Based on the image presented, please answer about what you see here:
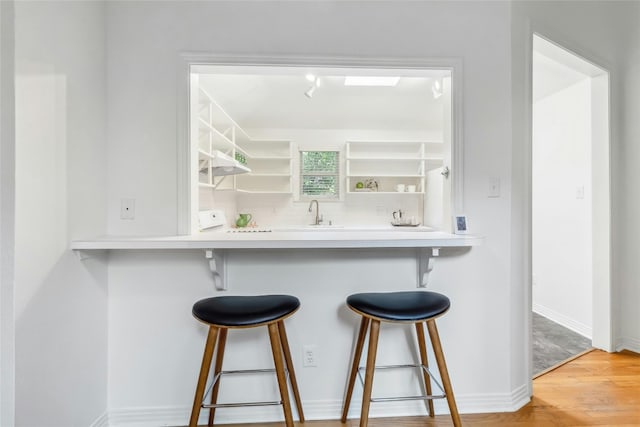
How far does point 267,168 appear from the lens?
455 cm

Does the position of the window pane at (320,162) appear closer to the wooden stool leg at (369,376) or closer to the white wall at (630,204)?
the white wall at (630,204)

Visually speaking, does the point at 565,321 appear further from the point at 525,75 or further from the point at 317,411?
the point at 317,411

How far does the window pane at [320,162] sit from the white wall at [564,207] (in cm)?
248

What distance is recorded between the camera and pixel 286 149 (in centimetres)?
454

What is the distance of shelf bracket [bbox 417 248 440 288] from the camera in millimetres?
1582

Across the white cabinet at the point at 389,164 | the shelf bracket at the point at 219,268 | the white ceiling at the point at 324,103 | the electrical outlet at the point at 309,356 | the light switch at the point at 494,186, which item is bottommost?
the electrical outlet at the point at 309,356

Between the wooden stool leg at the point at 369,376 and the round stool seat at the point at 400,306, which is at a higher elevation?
the round stool seat at the point at 400,306

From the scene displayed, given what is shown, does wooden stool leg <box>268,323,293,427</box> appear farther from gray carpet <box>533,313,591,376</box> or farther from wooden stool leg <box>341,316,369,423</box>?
gray carpet <box>533,313,591,376</box>

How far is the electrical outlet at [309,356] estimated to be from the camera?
1664mm

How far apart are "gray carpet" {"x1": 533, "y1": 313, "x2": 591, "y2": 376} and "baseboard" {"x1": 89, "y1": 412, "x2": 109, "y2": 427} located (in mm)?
2612

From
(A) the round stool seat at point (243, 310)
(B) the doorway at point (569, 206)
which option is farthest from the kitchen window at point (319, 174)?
(A) the round stool seat at point (243, 310)

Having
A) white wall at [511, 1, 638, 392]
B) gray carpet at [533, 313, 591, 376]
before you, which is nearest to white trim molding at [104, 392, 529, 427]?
white wall at [511, 1, 638, 392]

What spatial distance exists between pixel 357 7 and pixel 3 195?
5.85ft

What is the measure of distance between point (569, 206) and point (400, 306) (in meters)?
2.54
